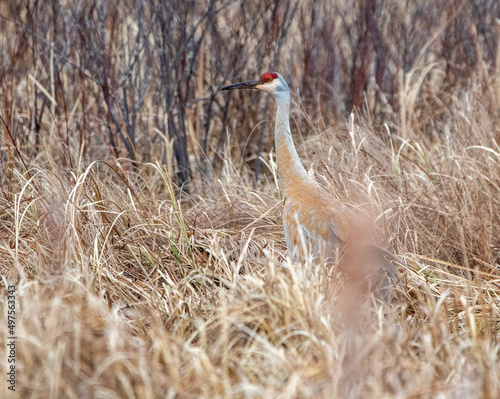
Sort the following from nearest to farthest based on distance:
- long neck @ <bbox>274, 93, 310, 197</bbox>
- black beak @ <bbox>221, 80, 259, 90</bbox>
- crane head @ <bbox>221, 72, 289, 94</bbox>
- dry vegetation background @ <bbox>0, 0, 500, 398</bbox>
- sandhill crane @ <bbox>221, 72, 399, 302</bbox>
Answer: dry vegetation background @ <bbox>0, 0, 500, 398</bbox> < sandhill crane @ <bbox>221, 72, 399, 302</bbox> < long neck @ <bbox>274, 93, 310, 197</bbox> < crane head @ <bbox>221, 72, 289, 94</bbox> < black beak @ <bbox>221, 80, 259, 90</bbox>

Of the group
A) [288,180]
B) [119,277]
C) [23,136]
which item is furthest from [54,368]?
[23,136]

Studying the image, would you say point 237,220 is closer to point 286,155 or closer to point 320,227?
point 286,155

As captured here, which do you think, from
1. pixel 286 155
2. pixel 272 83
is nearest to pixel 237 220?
pixel 286 155

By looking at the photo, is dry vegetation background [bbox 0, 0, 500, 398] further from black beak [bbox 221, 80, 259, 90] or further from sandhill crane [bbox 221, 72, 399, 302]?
black beak [bbox 221, 80, 259, 90]

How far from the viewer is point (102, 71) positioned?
4.45 metres

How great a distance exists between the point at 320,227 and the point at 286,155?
481mm

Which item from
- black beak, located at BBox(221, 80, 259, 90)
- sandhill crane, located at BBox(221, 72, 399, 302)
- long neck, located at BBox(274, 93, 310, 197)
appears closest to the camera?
sandhill crane, located at BBox(221, 72, 399, 302)

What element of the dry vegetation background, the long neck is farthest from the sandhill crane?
the dry vegetation background

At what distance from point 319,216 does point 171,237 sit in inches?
32.5

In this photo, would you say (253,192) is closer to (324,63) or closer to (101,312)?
(101,312)

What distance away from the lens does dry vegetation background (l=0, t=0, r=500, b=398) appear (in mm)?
2180

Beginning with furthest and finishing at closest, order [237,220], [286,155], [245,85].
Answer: [237,220]
[245,85]
[286,155]

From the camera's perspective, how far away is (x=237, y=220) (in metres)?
3.98

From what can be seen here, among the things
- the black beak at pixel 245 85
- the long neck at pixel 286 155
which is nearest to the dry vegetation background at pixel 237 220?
the long neck at pixel 286 155
